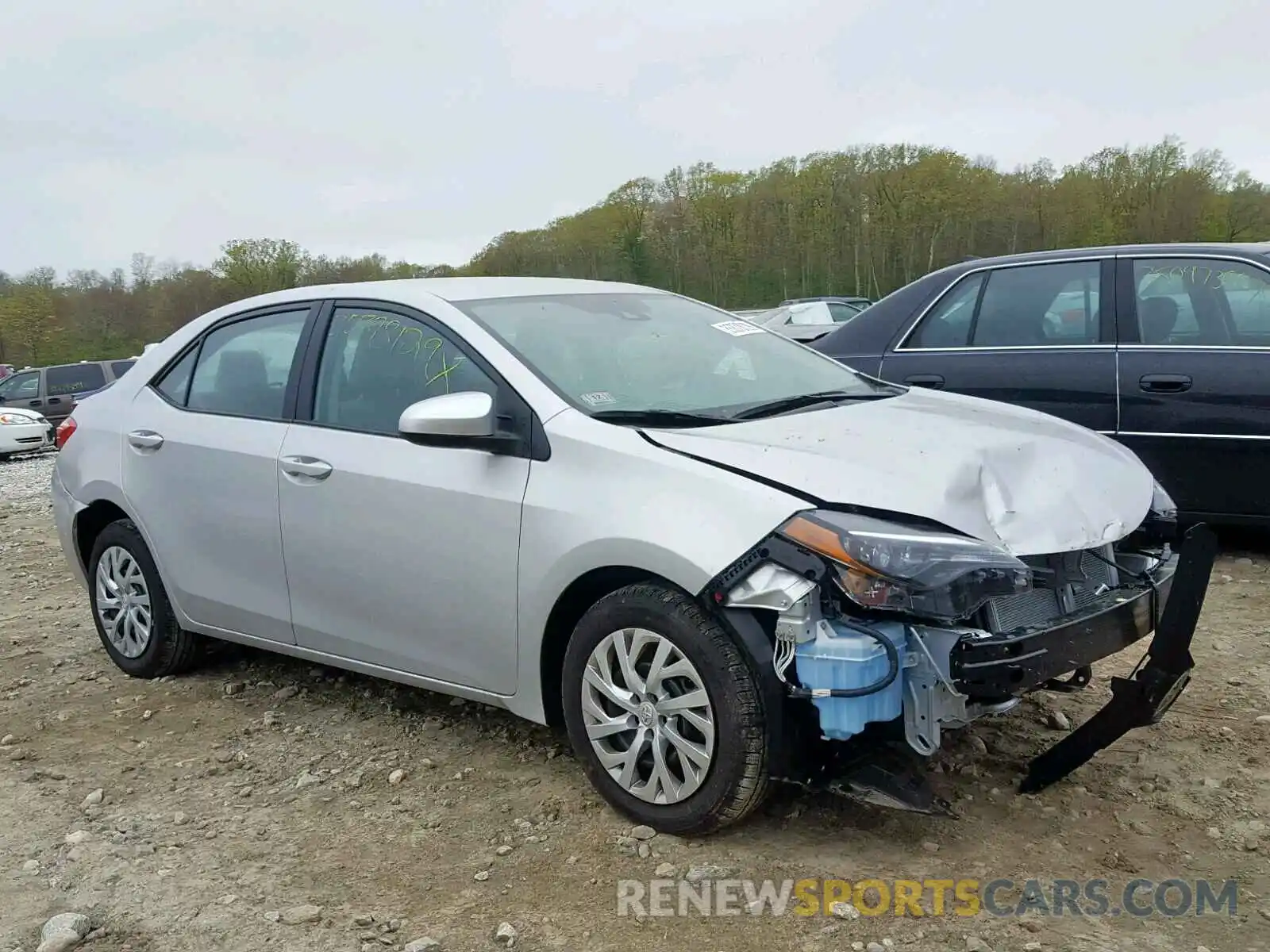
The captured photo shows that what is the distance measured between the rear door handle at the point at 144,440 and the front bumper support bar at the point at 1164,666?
3.62m

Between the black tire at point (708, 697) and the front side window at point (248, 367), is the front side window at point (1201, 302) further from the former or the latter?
the front side window at point (248, 367)

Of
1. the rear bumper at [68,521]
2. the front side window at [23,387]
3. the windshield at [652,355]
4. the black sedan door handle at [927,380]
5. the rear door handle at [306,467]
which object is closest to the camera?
the windshield at [652,355]

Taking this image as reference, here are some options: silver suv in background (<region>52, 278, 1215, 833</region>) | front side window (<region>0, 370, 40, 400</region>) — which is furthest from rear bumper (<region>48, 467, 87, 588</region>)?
front side window (<region>0, 370, 40, 400</region>)

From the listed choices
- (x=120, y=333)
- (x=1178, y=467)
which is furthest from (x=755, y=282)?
(x=1178, y=467)

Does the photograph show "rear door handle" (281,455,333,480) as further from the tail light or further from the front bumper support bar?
the front bumper support bar

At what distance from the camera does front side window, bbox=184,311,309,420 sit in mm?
4258

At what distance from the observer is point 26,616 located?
6293mm

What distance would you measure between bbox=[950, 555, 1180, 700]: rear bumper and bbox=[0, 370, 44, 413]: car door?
2353 cm

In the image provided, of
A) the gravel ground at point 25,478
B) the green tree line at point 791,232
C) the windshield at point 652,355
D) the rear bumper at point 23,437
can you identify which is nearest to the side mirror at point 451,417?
the windshield at point 652,355

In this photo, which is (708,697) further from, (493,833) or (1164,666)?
(1164,666)

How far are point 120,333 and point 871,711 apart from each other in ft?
172

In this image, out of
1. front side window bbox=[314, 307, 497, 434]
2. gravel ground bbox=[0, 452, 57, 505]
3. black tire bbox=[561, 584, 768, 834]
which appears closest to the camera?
black tire bbox=[561, 584, 768, 834]

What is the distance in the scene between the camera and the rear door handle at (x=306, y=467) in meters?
3.87

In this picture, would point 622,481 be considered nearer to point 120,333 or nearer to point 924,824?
point 924,824
